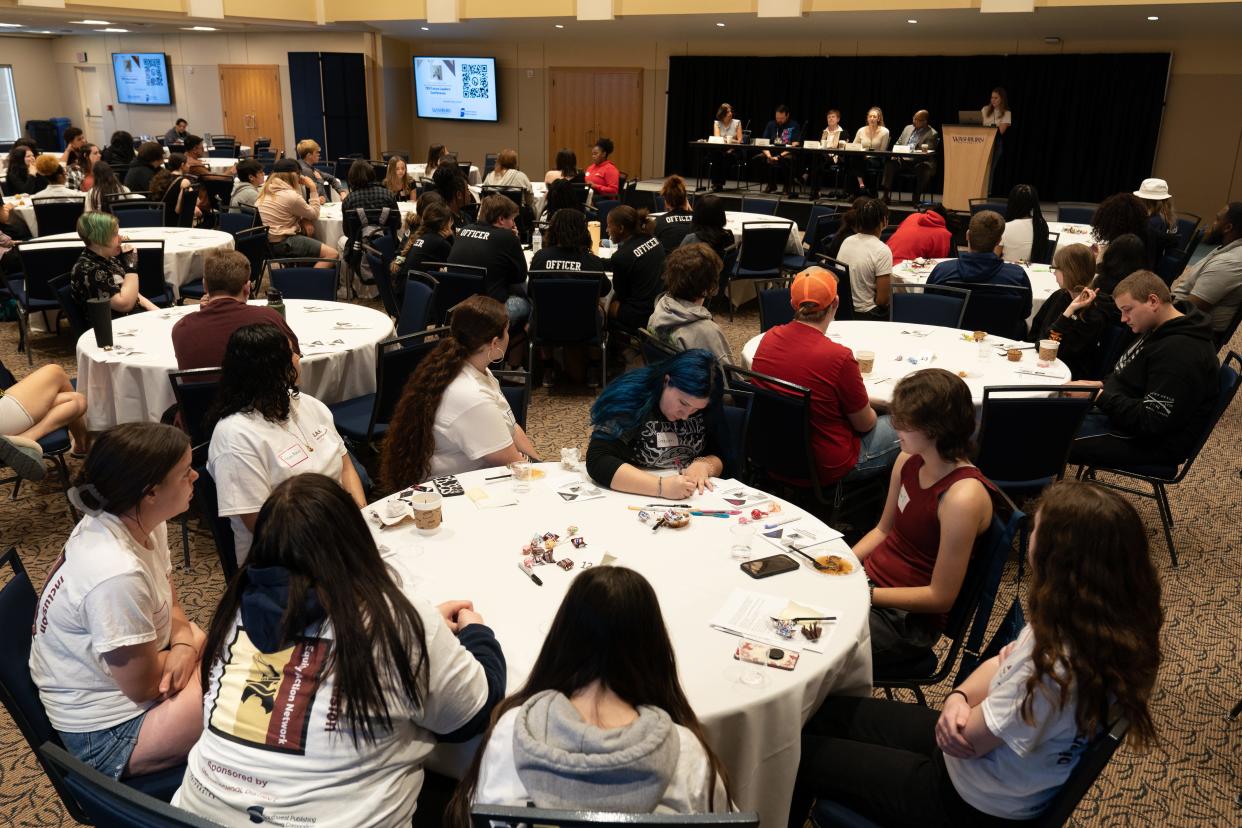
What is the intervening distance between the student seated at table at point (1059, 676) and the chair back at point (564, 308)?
4.40 m

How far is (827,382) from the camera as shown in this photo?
12.6ft

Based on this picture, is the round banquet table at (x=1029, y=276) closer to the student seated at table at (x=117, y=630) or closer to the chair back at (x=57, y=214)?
the student seated at table at (x=117, y=630)

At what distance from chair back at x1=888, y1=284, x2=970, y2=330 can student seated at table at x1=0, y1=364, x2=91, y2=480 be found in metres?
4.77

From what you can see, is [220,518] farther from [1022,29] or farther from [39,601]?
[1022,29]

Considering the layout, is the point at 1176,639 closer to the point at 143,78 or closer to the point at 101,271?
the point at 101,271

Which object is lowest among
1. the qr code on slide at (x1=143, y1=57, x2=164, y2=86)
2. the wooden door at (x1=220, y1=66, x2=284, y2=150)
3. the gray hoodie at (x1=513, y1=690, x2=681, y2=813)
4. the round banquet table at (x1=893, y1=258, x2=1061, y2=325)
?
the gray hoodie at (x1=513, y1=690, x2=681, y2=813)

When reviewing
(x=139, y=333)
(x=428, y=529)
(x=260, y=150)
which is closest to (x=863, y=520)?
(x=428, y=529)

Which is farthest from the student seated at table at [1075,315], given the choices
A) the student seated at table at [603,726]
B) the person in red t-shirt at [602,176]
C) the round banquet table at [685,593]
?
the person in red t-shirt at [602,176]

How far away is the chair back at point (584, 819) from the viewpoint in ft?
4.72

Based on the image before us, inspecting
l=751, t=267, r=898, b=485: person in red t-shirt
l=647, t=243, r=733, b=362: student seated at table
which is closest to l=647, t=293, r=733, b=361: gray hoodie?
→ l=647, t=243, r=733, b=362: student seated at table

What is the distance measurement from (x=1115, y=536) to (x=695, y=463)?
5.34ft

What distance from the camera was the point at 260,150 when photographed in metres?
17.5

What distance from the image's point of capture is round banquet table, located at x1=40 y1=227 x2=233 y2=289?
750 cm

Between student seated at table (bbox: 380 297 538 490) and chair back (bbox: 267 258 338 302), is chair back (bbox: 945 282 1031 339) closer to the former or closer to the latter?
student seated at table (bbox: 380 297 538 490)
